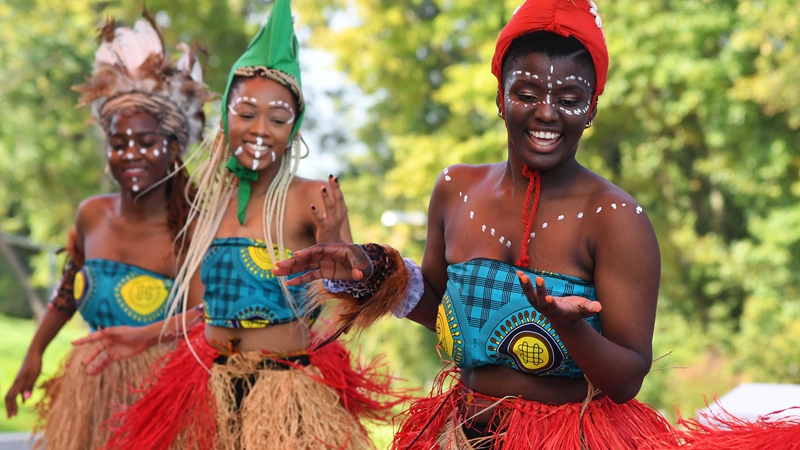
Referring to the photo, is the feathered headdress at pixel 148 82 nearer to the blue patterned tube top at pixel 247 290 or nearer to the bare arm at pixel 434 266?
the blue patterned tube top at pixel 247 290

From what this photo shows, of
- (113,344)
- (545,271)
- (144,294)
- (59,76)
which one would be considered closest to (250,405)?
(113,344)

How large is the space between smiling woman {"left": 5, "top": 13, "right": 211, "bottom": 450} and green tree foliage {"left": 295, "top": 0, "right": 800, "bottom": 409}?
22.4 feet

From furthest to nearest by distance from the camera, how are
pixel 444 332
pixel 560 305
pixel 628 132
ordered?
pixel 628 132, pixel 444 332, pixel 560 305

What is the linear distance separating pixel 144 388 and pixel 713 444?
246cm

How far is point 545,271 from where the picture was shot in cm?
214

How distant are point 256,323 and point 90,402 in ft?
3.81

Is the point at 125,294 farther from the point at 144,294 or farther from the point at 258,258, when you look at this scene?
the point at 258,258

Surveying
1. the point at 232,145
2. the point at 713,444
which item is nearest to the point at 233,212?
the point at 232,145

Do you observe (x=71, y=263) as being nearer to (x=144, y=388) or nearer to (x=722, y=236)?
(x=144, y=388)

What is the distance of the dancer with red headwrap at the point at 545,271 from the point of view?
2057 mm

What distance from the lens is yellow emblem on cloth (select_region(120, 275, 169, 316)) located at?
12.5 feet

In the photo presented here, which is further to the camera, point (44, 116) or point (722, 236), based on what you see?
point (722, 236)

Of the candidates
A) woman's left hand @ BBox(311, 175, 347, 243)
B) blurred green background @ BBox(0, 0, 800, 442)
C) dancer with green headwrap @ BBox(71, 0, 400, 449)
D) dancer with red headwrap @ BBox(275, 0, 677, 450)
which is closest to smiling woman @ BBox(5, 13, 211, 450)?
dancer with green headwrap @ BBox(71, 0, 400, 449)

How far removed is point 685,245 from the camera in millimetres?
12820
